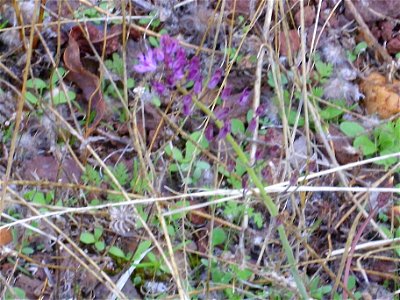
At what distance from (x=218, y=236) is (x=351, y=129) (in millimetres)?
497

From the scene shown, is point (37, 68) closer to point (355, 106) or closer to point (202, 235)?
point (202, 235)

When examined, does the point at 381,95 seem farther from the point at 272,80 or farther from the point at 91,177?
the point at 91,177

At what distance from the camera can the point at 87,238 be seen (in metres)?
1.76

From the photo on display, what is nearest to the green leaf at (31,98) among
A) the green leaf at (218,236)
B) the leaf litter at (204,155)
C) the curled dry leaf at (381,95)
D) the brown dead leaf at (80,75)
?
the leaf litter at (204,155)

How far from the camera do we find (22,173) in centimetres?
186

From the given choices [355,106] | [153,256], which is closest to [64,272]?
[153,256]

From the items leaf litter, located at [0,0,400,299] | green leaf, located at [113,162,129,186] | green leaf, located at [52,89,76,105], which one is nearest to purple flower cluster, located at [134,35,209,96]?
leaf litter, located at [0,0,400,299]

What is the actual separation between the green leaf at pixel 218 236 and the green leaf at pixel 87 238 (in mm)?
314

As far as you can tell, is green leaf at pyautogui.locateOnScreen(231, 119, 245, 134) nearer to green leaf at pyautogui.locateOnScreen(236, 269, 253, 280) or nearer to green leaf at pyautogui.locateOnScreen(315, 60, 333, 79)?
green leaf at pyautogui.locateOnScreen(315, 60, 333, 79)

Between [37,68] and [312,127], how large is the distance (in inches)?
32.6

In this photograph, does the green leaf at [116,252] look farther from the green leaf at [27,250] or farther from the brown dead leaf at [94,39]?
the brown dead leaf at [94,39]

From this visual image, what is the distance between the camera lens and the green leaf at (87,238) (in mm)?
1752

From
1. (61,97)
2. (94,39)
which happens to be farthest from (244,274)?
(94,39)

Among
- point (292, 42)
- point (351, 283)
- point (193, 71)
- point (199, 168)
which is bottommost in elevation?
point (351, 283)
